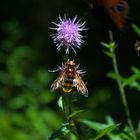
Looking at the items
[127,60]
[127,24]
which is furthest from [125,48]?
[127,24]

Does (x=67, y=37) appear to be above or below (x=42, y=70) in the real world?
below

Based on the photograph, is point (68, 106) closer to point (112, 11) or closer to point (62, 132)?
point (62, 132)

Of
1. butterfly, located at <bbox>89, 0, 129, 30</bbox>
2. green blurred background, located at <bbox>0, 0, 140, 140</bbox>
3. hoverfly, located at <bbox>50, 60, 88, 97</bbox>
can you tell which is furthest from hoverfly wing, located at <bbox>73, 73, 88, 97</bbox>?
butterfly, located at <bbox>89, 0, 129, 30</bbox>

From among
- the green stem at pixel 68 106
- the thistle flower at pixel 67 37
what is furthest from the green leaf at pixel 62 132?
the thistle flower at pixel 67 37

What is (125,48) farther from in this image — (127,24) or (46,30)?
(127,24)

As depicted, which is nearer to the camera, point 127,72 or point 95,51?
point 127,72

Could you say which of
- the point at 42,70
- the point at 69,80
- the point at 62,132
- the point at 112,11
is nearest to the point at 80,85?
the point at 69,80
